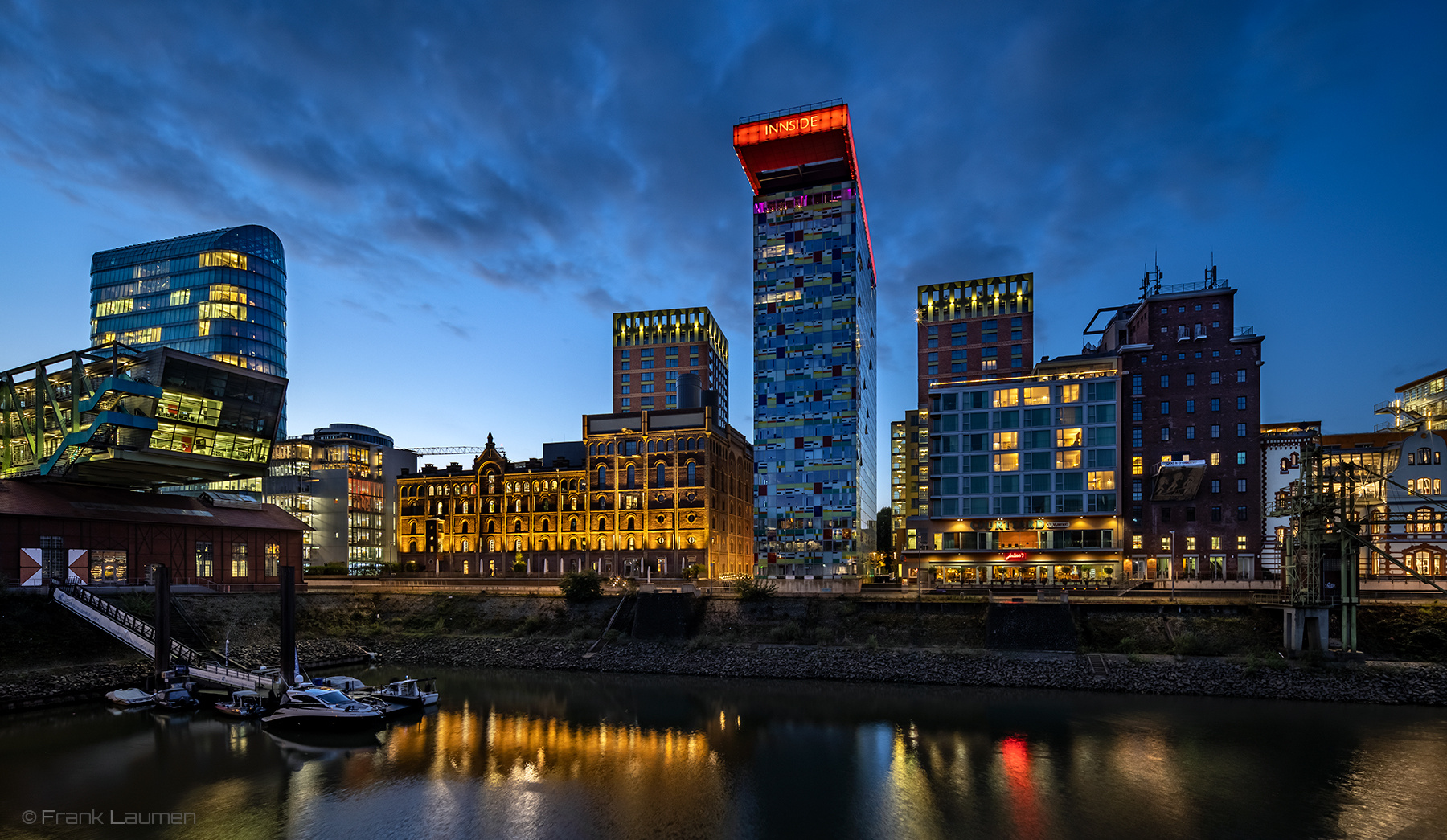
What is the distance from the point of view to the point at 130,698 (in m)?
47.8

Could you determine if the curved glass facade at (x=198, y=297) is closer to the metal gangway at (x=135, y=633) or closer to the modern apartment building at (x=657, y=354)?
the modern apartment building at (x=657, y=354)

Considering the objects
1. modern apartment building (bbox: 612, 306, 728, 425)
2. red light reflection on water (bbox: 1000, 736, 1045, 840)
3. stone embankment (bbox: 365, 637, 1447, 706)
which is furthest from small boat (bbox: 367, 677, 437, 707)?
modern apartment building (bbox: 612, 306, 728, 425)

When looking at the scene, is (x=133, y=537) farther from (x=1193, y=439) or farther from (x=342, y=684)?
(x=1193, y=439)

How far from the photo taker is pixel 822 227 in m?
123

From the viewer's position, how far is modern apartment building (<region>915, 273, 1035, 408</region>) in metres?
138

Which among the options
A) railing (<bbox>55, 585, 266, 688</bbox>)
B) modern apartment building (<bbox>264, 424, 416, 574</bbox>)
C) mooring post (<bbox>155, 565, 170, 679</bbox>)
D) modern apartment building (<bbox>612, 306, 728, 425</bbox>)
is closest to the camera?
railing (<bbox>55, 585, 266, 688</bbox>)

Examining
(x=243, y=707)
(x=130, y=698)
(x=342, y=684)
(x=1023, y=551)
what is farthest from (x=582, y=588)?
(x=1023, y=551)

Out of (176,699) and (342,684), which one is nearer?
(176,699)

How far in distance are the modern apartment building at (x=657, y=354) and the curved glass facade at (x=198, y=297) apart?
7464 centimetres

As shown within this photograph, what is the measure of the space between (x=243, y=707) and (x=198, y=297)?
467 ft

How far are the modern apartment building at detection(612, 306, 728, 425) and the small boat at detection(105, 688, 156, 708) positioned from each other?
122 meters

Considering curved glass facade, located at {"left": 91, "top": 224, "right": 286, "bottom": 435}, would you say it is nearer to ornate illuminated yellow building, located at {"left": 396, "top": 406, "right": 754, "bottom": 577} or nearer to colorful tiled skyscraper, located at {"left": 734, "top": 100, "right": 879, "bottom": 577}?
ornate illuminated yellow building, located at {"left": 396, "top": 406, "right": 754, "bottom": 577}

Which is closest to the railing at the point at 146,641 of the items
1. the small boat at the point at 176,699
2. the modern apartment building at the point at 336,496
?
the small boat at the point at 176,699

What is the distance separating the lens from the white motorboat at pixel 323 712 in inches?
1718
